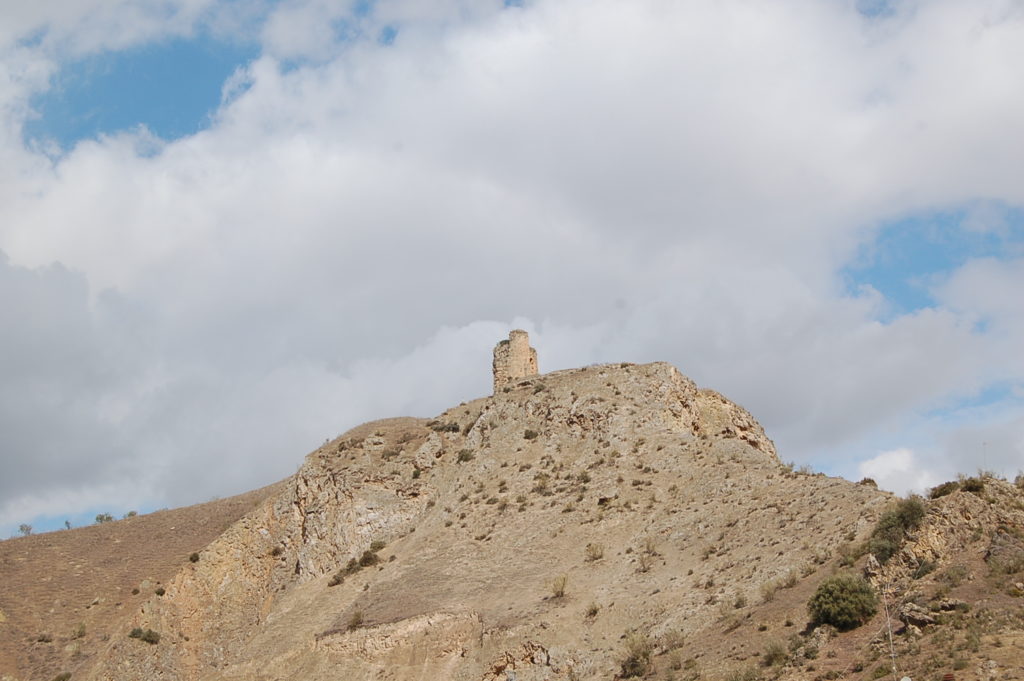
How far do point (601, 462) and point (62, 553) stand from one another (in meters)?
32.8

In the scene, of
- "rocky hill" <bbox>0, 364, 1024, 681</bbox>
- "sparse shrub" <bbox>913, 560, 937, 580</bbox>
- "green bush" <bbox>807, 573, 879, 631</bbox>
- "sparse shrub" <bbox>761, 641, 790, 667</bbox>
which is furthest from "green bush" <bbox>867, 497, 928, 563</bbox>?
"sparse shrub" <bbox>761, 641, 790, 667</bbox>

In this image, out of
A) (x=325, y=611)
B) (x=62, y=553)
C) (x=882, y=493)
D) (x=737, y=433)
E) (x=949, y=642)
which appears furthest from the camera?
(x=62, y=553)

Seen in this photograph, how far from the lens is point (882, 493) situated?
3516cm

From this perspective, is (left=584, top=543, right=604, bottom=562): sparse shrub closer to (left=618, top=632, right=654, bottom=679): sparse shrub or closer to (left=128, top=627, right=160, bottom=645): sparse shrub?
(left=618, top=632, right=654, bottom=679): sparse shrub

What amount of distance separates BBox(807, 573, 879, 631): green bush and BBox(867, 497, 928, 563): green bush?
185 cm

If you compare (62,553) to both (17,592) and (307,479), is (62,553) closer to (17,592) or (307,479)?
(17,592)

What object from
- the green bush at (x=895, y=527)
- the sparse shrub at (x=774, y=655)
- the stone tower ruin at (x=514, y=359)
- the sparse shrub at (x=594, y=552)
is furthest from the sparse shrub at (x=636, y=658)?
the stone tower ruin at (x=514, y=359)

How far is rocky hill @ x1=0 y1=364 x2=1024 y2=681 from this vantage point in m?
26.1

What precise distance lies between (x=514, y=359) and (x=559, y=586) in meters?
22.3

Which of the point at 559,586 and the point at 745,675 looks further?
the point at 559,586

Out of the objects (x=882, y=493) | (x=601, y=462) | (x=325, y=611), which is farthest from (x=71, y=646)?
(x=882, y=493)

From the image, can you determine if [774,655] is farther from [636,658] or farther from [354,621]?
[354,621]

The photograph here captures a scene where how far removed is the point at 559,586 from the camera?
121 ft

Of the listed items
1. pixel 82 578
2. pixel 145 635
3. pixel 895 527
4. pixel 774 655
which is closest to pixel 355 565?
pixel 145 635
